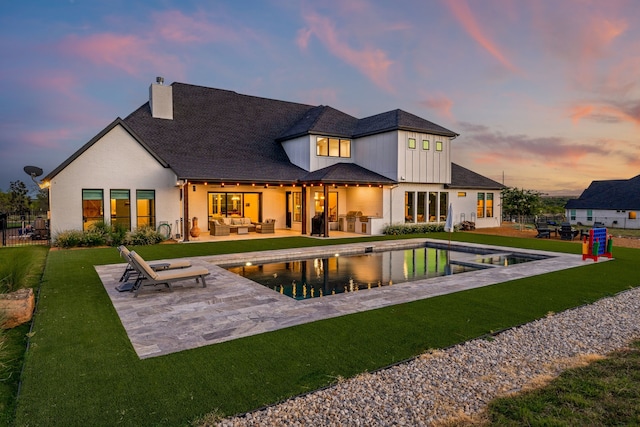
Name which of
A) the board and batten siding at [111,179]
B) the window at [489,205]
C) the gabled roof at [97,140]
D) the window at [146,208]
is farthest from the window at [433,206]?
the window at [146,208]

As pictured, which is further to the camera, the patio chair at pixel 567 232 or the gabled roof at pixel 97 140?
the patio chair at pixel 567 232

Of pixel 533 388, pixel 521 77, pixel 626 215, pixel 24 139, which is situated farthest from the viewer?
pixel 626 215

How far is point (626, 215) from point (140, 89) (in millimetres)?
49349

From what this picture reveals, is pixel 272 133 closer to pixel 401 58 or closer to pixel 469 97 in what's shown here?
pixel 401 58

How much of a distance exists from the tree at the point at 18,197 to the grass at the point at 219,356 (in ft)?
116

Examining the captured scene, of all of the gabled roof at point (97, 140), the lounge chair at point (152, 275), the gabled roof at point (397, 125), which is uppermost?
the gabled roof at point (397, 125)

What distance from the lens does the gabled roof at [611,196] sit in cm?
3978

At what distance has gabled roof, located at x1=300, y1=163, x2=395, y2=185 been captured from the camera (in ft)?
63.0

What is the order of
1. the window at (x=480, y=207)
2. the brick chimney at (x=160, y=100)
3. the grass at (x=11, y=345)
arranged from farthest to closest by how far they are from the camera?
the window at (x=480, y=207) → the brick chimney at (x=160, y=100) → the grass at (x=11, y=345)

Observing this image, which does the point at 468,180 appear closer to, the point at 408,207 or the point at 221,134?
the point at 408,207

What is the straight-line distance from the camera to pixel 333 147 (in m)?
22.8

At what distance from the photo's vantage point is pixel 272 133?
961 inches

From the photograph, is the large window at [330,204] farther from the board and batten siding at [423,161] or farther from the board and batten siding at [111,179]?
the board and batten siding at [111,179]

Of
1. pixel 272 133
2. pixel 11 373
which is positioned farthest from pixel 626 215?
pixel 11 373
